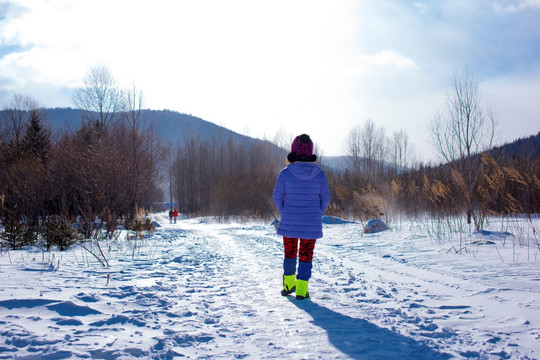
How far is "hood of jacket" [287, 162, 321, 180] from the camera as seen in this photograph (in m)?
4.00

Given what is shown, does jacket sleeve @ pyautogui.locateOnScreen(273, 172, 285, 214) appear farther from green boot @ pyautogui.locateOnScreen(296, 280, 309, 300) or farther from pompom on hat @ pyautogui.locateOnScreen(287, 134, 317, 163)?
green boot @ pyautogui.locateOnScreen(296, 280, 309, 300)

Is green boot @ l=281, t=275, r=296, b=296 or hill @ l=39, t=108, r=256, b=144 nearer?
green boot @ l=281, t=275, r=296, b=296

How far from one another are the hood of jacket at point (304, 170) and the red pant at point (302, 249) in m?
0.74

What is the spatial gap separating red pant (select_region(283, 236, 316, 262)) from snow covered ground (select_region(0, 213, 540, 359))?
A: 0.44 metres

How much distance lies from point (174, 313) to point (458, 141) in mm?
12160

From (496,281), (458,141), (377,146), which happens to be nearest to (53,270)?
(496,281)

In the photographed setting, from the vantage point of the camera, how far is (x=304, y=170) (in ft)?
13.2

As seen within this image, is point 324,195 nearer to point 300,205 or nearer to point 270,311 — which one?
point 300,205

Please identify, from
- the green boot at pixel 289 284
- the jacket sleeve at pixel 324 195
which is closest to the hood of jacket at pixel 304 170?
the jacket sleeve at pixel 324 195

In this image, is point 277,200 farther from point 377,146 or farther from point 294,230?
point 377,146

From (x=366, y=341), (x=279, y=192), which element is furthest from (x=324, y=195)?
(x=366, y=341)

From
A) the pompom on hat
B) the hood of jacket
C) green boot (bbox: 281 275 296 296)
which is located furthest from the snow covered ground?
the pompom on hat

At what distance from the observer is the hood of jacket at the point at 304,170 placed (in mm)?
3996

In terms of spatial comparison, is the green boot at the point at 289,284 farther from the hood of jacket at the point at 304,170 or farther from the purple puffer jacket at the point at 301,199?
the hood of jacket at the point at 304,170
